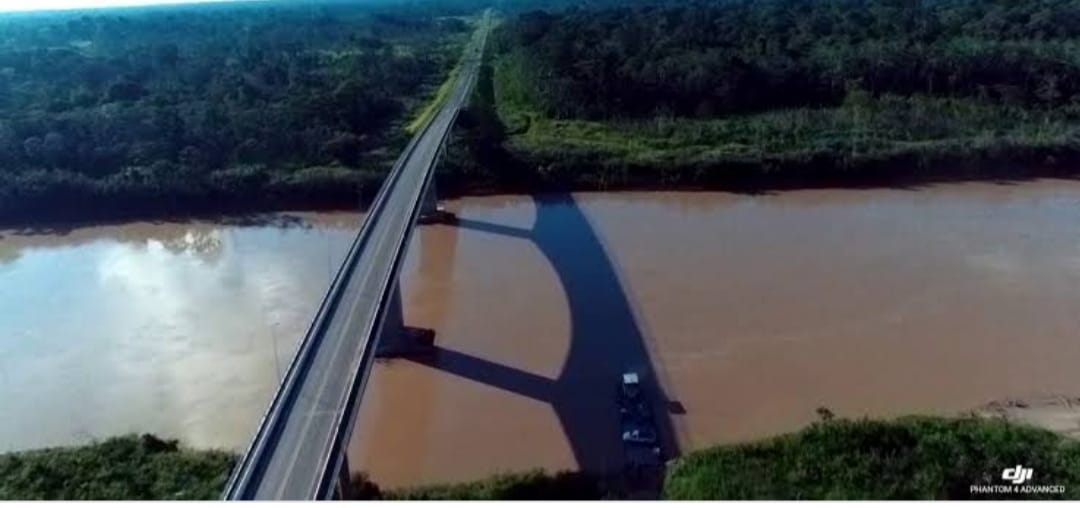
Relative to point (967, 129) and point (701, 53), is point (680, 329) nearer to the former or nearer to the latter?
point (967, 129)

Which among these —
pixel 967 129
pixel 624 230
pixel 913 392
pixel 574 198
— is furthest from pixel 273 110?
pixel 913 392

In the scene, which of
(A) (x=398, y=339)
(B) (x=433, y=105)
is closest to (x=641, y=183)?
(A) (x=398, y=339)

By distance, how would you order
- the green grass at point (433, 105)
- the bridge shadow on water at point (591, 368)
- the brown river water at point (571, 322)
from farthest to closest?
the green grass at point (433, 105) < the brown river water at point (571, 322) < the bridge shadow on water at point (591, 368)

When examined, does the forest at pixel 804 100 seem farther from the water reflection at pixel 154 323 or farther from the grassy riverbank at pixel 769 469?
the grassy riverbank at pixel 769 469

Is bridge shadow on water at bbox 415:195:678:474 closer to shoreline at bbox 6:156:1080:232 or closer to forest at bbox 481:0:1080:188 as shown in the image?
shoreline at bbox 6:156:1080:232

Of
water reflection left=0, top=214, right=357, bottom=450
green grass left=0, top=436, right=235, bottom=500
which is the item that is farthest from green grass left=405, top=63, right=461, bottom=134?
green grass left=0, top=436, right=235, bottom=500

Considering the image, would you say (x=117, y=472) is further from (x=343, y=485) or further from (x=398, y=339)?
(x=398, y=339)

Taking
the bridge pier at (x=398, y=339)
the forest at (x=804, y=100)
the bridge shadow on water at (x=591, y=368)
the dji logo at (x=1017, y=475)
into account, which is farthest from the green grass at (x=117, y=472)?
the forest at (x=804, y=100)
